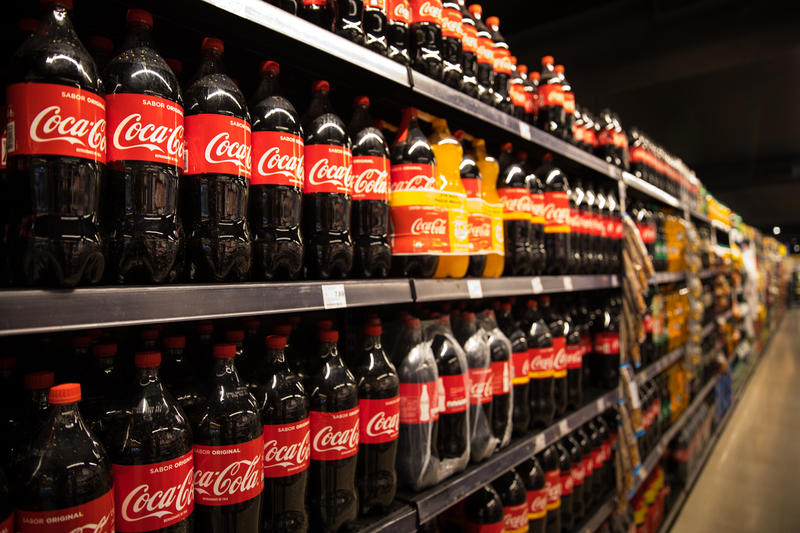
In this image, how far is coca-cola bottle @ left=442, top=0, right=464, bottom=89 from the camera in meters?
1.73

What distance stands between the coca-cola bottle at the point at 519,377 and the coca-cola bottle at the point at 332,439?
3.05ft

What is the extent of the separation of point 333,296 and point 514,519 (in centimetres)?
129

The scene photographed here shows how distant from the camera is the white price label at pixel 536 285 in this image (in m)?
1.96

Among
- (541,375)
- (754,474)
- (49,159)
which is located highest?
(49,159)

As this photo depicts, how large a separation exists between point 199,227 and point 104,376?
0.37m

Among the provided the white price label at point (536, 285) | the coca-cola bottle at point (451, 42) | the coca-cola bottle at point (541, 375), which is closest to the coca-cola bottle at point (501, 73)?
the coca-cola bottle at point (451, 42)

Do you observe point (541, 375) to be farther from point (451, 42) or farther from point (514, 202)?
point (451, 42)

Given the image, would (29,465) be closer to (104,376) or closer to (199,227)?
(104,376)

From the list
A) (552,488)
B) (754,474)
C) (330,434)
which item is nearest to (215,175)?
(330,434)

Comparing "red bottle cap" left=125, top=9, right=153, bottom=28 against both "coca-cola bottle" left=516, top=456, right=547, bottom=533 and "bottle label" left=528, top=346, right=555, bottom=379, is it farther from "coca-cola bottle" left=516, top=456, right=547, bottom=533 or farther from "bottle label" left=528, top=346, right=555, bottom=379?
"coca-cola bottle" left=516, top=456, right=547, bottom=533

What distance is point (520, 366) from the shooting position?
2.01 metres

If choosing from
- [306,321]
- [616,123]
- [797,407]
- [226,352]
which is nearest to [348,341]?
[306,321]

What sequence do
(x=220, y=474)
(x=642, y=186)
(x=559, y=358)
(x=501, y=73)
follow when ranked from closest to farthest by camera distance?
(x=220, y=474), (x=501, y=73), (x=559, y=358), (x=642, y=186)

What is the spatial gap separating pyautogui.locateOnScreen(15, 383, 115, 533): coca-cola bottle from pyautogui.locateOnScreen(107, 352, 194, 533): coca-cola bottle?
0.05 m
